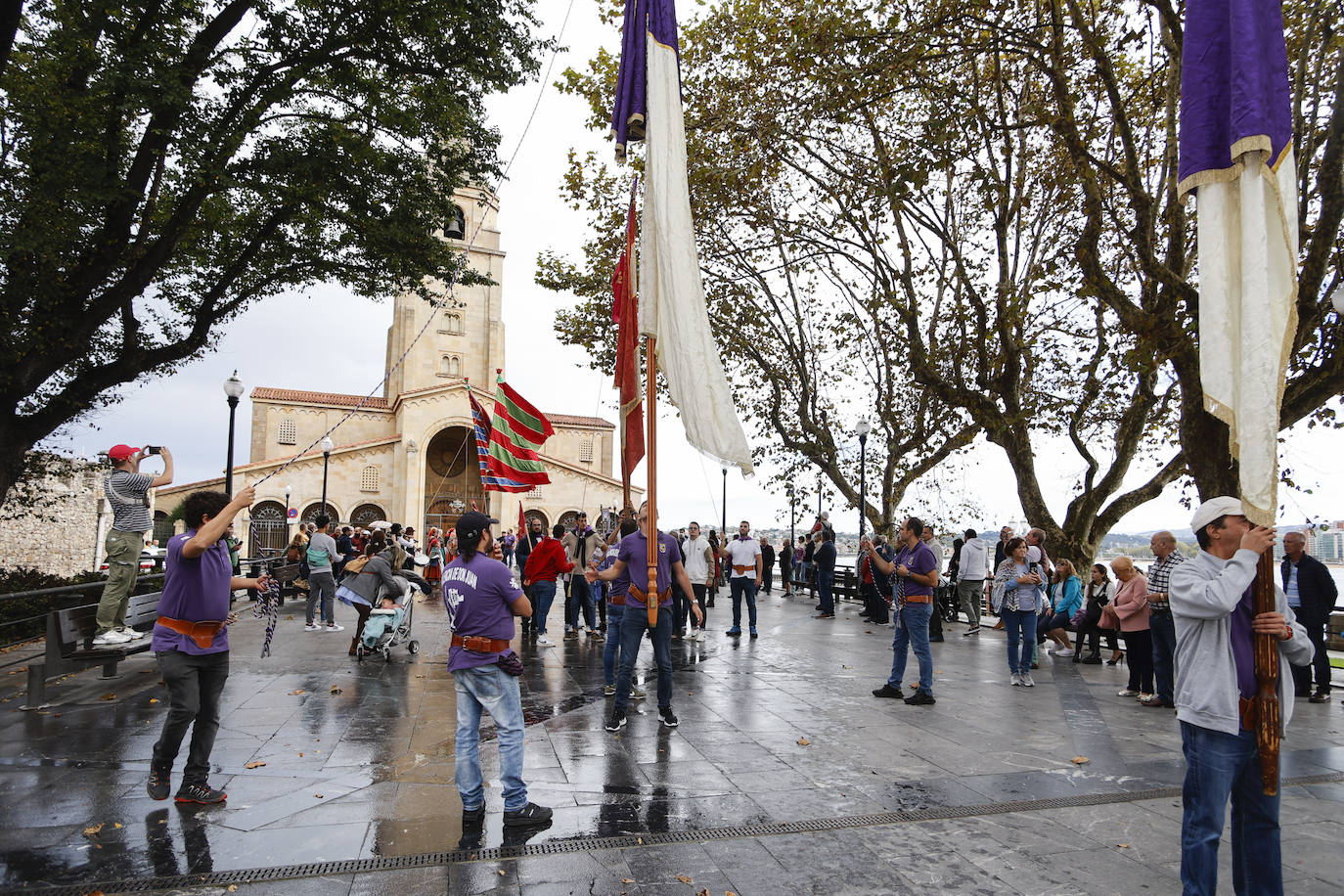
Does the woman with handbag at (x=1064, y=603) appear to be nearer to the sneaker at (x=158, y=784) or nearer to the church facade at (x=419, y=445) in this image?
the sneaker at (x=158, y=784)

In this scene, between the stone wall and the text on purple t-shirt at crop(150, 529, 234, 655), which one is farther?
the stone wall

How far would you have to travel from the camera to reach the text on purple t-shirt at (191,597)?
16.6ft

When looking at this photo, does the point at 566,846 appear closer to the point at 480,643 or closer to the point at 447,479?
the point at 480,643

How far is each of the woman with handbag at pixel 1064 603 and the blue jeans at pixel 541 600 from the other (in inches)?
308

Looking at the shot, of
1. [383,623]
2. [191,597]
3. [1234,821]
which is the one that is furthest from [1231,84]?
[383,623]

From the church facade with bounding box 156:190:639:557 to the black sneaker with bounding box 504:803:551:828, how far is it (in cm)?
3858

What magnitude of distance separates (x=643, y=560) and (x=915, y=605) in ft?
10.4

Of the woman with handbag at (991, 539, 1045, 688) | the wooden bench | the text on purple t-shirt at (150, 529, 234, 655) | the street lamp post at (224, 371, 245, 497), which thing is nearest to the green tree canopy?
the street lamp post at (224, 371, 245, 497)

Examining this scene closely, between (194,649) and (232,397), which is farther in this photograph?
Answer: (232,397)

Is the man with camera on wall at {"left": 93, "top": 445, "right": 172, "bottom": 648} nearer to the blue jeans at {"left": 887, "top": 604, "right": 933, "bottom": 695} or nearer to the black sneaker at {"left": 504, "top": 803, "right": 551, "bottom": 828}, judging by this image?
the black sneaker at {"left": 504, "top": 803, "right": 551, "bottom": 828}

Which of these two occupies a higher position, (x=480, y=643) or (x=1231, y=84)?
(x=1231, y=84)

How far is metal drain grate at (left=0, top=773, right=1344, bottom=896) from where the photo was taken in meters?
3.86

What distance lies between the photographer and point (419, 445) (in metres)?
47.9

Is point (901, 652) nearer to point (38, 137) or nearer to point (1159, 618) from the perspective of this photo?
point (1159, 618)
